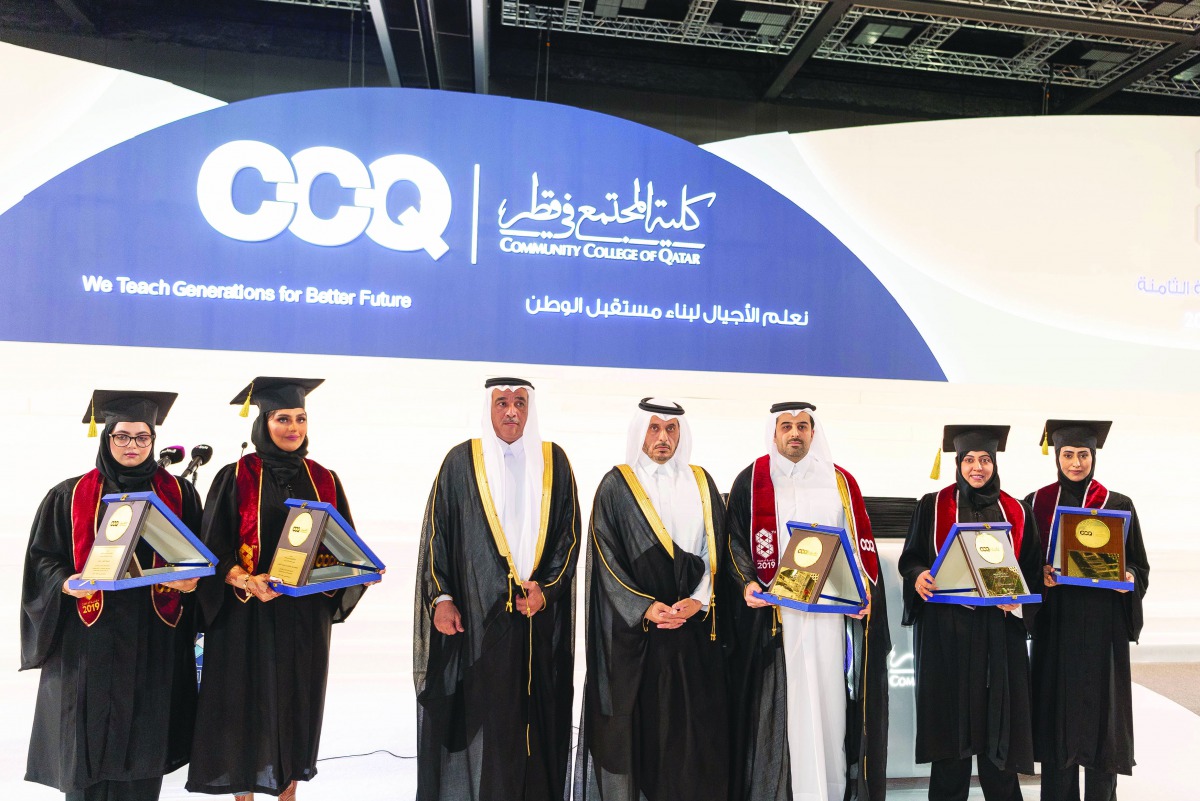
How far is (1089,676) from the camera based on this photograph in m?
3.37

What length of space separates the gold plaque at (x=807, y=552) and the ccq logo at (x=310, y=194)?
9.61 ft

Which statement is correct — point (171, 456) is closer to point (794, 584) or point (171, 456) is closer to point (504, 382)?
point (504, 382)

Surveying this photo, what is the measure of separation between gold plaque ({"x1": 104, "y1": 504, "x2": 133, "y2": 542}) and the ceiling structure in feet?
11.5

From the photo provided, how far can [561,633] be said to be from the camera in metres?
3.17

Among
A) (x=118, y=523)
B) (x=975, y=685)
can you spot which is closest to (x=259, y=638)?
(x=118, y=523)

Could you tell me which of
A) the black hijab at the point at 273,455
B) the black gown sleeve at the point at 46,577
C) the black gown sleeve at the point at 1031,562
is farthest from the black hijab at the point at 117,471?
the black gown sleeve at the point at 1031,562

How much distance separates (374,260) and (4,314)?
1847mm

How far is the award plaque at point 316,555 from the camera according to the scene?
2.81 metres

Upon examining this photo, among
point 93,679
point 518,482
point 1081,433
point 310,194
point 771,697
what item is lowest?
point 771,697

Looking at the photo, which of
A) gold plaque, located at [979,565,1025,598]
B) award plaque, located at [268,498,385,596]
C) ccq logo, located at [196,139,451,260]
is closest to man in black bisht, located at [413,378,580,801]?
award plaque, located at [268,498,385,596]

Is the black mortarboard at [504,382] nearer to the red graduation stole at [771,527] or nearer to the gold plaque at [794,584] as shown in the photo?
the red graduation stole at [771,527]

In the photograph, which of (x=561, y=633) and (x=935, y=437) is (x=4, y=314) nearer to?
(x=561, y=633)

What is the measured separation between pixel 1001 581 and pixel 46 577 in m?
3.06

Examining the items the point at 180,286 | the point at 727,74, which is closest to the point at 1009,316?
the point at 727,74
